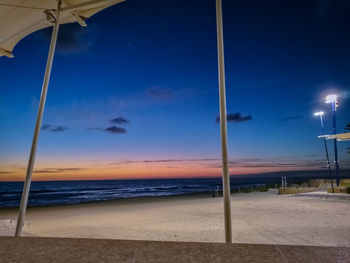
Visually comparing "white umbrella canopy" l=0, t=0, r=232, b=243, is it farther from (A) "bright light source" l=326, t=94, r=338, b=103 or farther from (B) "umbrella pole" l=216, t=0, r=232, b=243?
(A) "bright light source" l=326, t=94, r=338, b=103

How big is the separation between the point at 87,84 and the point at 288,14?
1809 cm

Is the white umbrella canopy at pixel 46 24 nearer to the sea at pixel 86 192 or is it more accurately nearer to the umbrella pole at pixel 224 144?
the umbrella pole at pixel 224 144

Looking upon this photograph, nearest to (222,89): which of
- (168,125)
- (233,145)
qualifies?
(233,145)

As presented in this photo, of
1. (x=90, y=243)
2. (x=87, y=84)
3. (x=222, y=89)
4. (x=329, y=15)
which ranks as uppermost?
(x=329, y=15)

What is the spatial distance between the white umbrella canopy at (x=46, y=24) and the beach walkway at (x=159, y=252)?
1.33 feet

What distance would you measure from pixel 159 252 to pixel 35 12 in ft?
9.51

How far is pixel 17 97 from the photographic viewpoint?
61.6 feet

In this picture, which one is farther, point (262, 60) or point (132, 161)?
point (132, 161)

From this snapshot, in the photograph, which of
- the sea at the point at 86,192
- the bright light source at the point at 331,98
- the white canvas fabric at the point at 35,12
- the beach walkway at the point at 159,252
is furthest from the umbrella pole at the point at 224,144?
the sea at the point at 86,192

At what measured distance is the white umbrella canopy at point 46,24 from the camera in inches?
69.3

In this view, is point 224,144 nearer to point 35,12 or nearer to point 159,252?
point 159,252

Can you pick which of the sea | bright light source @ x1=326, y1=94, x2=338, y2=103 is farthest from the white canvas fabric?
the sea

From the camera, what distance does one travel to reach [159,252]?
1.20m

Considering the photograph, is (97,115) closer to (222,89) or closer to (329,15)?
(329,15)
